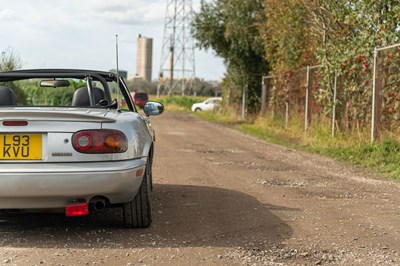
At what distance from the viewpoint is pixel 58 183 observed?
457 cm

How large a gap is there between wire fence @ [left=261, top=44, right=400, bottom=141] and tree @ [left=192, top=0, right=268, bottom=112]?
248 inches

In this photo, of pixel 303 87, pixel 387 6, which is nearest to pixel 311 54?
pixel 303 87

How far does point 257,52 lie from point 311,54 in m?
8.44

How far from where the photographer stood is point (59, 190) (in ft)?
15.1

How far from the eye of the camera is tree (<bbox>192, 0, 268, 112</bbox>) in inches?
1032

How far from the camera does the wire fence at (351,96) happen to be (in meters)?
12.0

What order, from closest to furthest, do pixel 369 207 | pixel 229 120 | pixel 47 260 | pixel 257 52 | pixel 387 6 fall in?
pixel 47 260, pixel 369 207, pixel 387 6, pixel 257 52, pixel 229 120

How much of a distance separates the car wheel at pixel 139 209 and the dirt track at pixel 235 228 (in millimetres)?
91

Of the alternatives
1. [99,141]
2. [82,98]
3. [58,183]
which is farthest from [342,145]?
[58,183]

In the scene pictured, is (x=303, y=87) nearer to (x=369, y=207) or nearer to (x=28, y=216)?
(x=369, y=207)

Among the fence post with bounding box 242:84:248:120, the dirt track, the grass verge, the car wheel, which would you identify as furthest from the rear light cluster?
the fence post with bounding box 242:84:248:120

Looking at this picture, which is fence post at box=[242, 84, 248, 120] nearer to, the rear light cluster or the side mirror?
the side mirror

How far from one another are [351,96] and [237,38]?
43.1 feet

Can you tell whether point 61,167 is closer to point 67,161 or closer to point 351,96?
point 67,161
